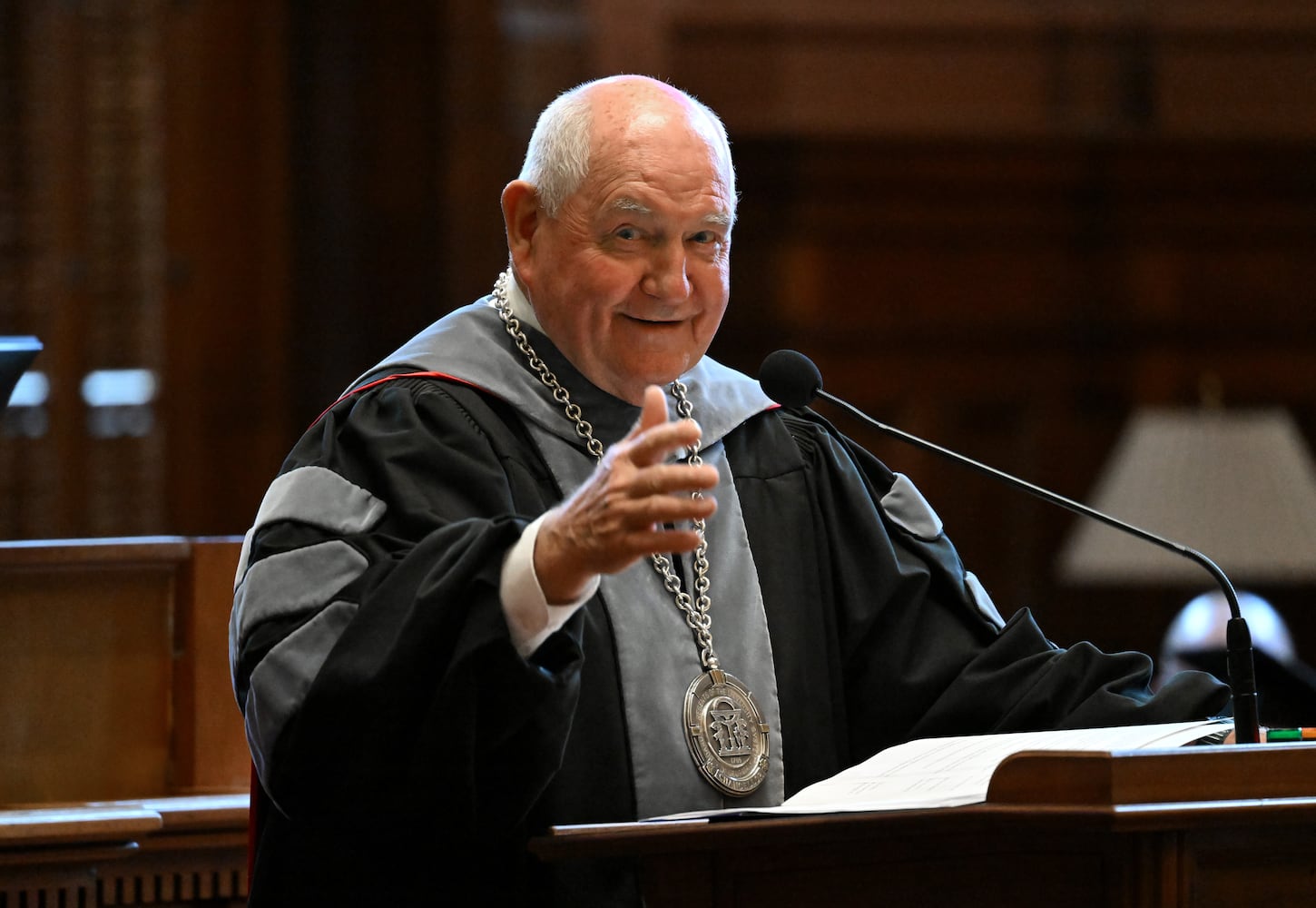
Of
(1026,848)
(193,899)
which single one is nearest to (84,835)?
(193,899)

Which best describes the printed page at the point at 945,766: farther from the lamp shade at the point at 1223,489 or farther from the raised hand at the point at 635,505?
the lamp shade at the point at 1223,489

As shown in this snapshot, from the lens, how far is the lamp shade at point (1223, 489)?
202 inches

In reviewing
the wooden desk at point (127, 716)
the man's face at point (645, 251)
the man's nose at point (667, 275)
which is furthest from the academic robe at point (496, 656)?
the wooden desk at point (127, 716)

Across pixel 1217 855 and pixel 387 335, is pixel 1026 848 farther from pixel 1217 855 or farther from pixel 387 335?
pixel 387 335

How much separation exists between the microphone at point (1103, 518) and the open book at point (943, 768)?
52 mm

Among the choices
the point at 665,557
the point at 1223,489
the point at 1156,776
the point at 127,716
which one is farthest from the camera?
the point at 1223,489

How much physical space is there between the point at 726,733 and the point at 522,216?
0.88m

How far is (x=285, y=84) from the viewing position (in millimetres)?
5898

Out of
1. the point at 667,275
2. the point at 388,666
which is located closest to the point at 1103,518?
the point at 667,275

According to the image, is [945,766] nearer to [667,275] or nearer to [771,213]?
[667,275]

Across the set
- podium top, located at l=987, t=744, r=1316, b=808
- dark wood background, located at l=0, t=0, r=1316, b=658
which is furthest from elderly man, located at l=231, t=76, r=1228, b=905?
dark wood background, located at l=0, t=0, r=1316, b=658

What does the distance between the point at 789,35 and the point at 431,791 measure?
444 centimetres

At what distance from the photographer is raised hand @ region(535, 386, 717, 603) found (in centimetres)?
189

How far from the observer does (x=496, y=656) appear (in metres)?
2.07
